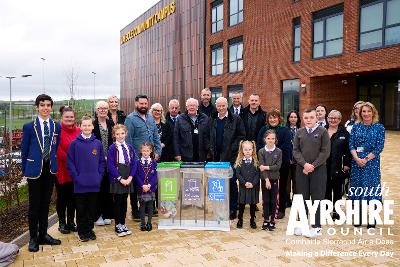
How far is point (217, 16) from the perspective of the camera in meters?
28.2

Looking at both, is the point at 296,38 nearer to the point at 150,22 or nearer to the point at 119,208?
the point at 119,208

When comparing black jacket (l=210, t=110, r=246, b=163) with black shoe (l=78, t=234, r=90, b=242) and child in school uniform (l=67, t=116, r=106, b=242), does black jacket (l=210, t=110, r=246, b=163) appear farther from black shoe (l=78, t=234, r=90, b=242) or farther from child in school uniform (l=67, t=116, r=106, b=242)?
black shoe (l=78, t=234, r=90, b=242)

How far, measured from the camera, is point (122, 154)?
226 inches

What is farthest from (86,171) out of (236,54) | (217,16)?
(217,16)

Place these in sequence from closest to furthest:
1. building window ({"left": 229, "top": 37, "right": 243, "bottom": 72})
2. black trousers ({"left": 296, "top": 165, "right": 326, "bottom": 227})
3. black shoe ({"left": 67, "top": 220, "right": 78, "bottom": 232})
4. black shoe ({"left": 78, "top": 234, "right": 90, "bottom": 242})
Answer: black shoe ({"left": 78, "top": 234, "right": 90, "bottom": 242}) < black trousers ({"left": 296, "top": 165, "right": 326, "bottom": 227}) < black shoe ({"left": 67, "top": 220, "right": 78, "bottom": 232}) < building window ({"left": 229, "top": 37, "right": 243, "bottom": 72})

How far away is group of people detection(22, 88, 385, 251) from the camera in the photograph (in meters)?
5.25

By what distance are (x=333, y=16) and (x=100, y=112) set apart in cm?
1578

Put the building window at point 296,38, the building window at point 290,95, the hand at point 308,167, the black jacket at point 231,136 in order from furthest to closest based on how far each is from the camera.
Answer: the building window at point 290,95
the building window at point 296,38
the black jacket at point 231,136
the hand at point 308,167

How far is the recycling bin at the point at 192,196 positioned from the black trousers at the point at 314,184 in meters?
1.57

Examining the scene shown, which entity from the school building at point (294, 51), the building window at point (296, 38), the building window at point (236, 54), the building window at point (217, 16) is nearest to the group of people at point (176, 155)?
the school building at point (294, 51)

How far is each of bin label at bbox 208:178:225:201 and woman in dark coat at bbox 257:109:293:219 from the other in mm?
1184

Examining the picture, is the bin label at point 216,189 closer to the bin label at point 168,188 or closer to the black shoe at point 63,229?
the bin label at point 168,188

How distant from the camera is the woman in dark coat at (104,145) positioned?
5.98 meters

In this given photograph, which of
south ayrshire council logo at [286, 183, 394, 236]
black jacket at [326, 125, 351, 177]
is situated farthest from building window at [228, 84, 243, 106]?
south ayrshire council logo at [286, 183, 394, 236]
